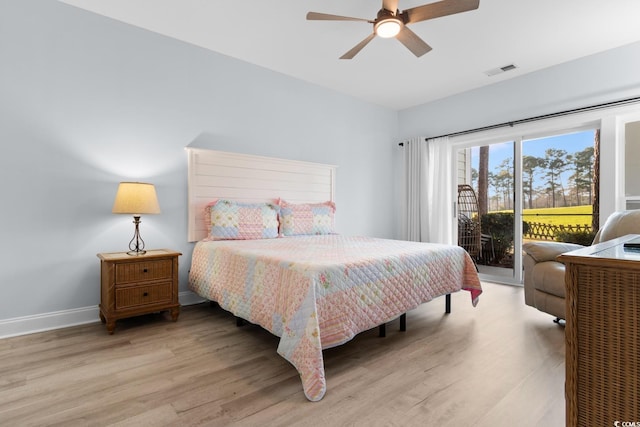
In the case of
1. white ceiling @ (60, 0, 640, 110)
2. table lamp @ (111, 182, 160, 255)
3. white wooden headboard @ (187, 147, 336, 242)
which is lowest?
table lamp @ (111, 182, 160, 255)

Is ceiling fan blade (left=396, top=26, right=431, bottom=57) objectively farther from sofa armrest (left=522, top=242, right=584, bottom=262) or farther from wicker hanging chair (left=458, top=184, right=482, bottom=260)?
wicker hanging chair (left=458, top=184, right=482, bottom=260)

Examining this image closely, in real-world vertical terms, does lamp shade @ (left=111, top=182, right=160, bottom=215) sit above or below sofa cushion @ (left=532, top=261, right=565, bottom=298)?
above

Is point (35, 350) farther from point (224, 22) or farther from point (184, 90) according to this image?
point (224, 22)

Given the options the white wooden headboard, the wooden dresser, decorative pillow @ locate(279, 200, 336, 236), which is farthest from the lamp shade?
the wooden dresser

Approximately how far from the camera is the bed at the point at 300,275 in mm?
1698

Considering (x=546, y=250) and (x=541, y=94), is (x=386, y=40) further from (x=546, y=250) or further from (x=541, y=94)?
(x=546, y=250)

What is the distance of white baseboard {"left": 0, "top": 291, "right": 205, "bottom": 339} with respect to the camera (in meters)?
2.36

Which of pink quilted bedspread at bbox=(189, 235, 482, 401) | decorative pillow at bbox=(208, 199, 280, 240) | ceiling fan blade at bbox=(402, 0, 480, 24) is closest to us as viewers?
pink quilted bedspread at bbox=(189, 235, 482, 401)

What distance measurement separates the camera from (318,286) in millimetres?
1702

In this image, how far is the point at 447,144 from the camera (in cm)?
464

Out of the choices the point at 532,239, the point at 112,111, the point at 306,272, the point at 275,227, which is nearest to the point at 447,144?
the point at 532,239

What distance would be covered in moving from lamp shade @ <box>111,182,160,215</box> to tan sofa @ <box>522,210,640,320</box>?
331 centimetres

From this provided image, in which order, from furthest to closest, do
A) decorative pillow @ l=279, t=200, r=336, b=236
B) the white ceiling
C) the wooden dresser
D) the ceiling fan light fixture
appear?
decorative pillow @ l=279, t=200, r=336, b=236 < the white ceiling < the ceiling fan light fixture < the wooden dresser

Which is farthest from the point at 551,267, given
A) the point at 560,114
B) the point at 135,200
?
the point at 135,200
